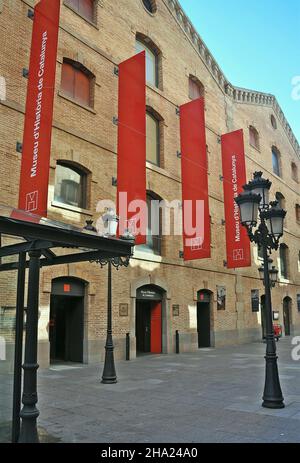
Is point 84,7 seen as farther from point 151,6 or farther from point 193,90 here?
point 193,90

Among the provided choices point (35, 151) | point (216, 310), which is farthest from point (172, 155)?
point (35, 151)

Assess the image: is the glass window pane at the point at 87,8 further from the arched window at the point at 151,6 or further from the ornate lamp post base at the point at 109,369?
the ornate lamp post base at the point at 109,369

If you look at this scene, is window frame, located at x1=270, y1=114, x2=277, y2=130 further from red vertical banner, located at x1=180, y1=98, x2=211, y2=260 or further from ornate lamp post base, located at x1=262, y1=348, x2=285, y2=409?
ornate lamp post base, located at x1=262, y1=348, x2=285, y2=409

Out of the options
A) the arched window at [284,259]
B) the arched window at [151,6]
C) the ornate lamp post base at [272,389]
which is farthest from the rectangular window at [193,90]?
the ornate lamp post base at [272,389]

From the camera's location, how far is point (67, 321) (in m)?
14.6

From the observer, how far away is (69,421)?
6.61m

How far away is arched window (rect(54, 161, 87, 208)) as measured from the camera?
1416 cm

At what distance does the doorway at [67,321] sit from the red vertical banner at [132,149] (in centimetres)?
263

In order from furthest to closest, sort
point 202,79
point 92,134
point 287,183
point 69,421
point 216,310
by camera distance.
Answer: point 287,183
point 202,79
point 216,310
point 92,134
point 69,421

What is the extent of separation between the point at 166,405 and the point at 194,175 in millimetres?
11980

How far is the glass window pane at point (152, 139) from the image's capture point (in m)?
18.9

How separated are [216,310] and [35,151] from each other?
1316cm

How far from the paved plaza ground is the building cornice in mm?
17724

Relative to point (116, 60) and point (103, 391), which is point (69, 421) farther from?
point (116, 60)
